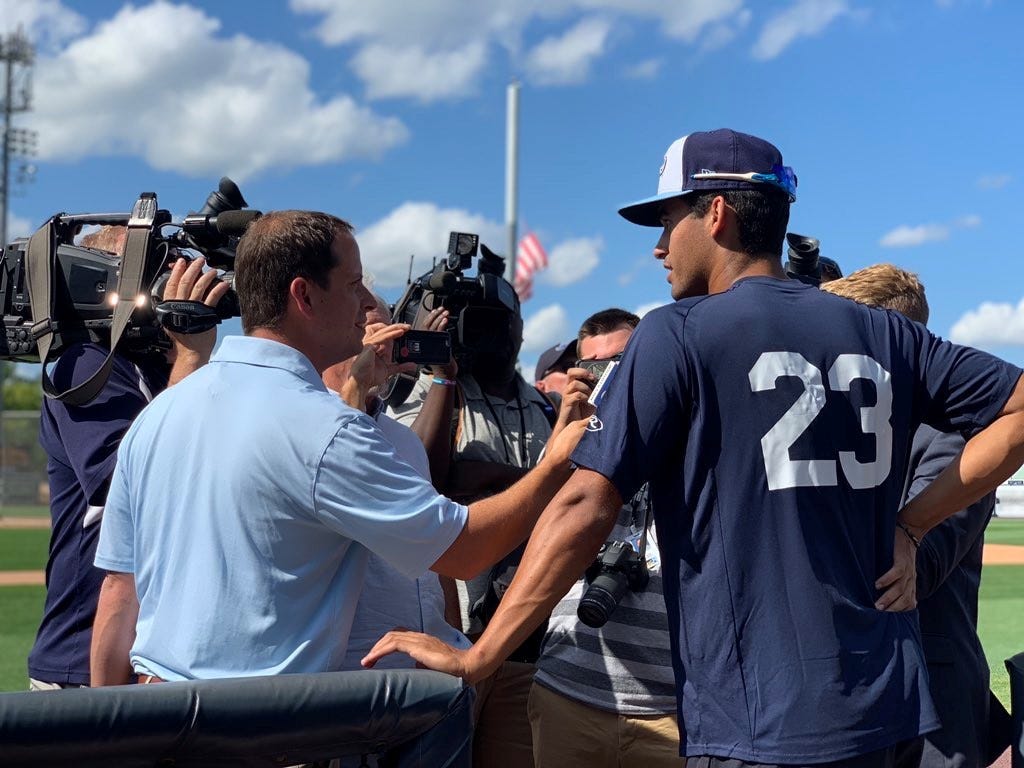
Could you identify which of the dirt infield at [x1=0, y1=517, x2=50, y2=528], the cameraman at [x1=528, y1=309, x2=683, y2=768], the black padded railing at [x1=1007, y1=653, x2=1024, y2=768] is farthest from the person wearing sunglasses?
the dirt infield at [x1=0, y1=517, x2=50, y2=528]

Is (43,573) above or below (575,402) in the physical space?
below

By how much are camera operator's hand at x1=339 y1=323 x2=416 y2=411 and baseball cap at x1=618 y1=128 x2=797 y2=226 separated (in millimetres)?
1099

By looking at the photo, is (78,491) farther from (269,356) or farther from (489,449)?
(489,449)

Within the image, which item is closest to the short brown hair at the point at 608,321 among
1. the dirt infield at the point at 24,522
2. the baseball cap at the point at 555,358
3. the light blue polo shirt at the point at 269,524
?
the baseball cap at the point at 555,358

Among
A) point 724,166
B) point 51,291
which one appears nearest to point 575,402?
point 724,166

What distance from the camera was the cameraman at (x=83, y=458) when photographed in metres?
3.06

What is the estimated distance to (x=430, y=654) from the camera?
2230 millimetres

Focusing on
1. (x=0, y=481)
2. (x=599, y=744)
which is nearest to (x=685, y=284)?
(x=599, y=744)

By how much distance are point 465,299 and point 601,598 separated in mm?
1579

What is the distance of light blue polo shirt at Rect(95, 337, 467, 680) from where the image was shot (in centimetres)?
221

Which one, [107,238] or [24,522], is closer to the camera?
[107,238]

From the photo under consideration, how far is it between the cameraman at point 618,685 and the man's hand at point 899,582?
36.7 inches

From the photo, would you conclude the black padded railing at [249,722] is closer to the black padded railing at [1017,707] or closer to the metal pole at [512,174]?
the black padded railing at [1017,707]

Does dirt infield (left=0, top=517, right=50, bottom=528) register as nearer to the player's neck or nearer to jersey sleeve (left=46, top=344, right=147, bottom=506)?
jersey sleeve (left=46, top=344, right=147, bottom=506)
